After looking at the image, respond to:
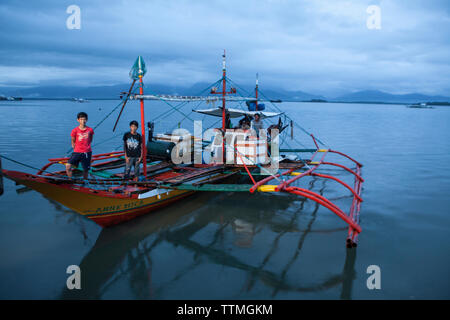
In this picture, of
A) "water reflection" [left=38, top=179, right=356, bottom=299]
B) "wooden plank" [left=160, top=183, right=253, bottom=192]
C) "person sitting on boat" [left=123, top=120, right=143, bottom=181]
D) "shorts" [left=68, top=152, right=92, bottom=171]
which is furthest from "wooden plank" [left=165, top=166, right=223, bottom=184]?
"shorts" [left=68, top=152, right=92, bottom=171]

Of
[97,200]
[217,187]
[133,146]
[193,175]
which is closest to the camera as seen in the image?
[97,200]

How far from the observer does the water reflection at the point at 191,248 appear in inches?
242

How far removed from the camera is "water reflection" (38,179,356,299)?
6.15m

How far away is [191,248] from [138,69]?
5636mm

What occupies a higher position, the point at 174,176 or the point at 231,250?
the point at 174,176

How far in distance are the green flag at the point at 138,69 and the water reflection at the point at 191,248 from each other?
467 cm

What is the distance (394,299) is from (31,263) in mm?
8372

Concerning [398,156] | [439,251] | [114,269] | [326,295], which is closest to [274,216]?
[326,295]

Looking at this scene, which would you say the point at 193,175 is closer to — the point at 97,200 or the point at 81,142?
the point at 97,200

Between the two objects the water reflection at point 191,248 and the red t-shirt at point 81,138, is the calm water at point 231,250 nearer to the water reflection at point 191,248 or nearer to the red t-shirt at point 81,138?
the water reflection at point 191,248

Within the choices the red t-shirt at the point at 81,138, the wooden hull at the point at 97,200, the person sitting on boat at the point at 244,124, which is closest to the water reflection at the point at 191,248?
the wooden hull at the point at 97,200

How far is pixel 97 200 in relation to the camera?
7512 millimetres

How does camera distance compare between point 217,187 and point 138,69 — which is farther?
point 138,69

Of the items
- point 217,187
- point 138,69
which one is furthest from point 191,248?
point 138,69
